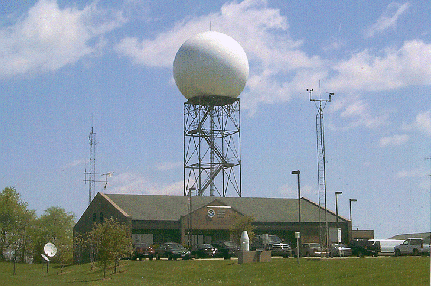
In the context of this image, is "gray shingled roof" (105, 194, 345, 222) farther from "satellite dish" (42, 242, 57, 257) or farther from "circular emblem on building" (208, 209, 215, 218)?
"satellite dish" (42, 242, 57, 257)

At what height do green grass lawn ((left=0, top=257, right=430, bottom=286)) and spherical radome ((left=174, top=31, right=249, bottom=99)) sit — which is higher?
spherical radome ((left=174, top=31, right=249, bottom=99))

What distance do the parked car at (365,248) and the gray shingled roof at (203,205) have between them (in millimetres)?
16436

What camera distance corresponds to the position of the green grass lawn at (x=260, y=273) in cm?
3344

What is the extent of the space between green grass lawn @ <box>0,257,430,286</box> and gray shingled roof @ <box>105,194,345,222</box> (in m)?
16.2

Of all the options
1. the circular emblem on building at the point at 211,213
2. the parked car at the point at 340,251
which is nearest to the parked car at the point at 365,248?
the parked car at the point at 340,251

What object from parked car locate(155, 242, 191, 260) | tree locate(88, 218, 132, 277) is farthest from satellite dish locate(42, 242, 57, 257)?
parked car locate(155, 242, 191, 260)

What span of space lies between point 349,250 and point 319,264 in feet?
40.6

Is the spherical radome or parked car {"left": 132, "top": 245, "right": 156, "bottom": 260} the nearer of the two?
parked car {"left": 132, "top": 245, "right": 156, "bottom": 260}

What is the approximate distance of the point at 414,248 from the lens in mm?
51031

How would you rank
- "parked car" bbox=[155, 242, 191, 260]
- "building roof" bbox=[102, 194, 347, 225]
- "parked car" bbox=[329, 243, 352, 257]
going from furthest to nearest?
1. "building roof" bbox=[102, 194, 347, 225]
2. "parked car" bbox=[155, 242, 191, 260]
3. "parked car" bbox=[329, 243, 352, 257]

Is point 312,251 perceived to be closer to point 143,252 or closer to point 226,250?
point 226,250

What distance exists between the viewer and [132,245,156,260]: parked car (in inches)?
2191

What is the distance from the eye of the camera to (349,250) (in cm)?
5219

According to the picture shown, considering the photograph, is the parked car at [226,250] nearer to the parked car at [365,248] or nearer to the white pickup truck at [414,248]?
the parked car at [365,248]
